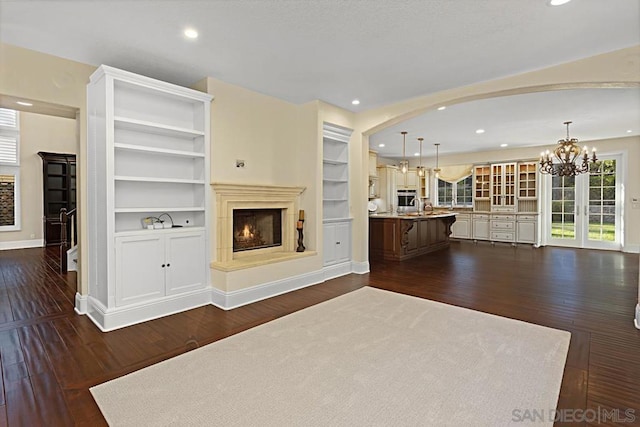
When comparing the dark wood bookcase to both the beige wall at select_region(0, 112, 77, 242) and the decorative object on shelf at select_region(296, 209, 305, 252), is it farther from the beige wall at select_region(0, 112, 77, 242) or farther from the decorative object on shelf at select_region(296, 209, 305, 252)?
the decorative object on shelf at select_region(296, 209, 305, 252)

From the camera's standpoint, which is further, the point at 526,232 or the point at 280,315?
the point at 526,232

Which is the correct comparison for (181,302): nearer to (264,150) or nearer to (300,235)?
(300,235)

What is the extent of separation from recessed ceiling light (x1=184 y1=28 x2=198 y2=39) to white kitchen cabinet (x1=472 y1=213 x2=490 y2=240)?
30.0 ft

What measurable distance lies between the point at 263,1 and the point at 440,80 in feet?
8.22

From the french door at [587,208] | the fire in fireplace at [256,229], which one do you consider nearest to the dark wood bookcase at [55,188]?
the fire in fireplace at [256,229]

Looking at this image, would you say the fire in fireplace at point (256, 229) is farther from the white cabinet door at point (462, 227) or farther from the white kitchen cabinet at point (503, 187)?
the white kitchen cabinet at point (503, 187)

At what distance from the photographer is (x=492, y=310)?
367 cm

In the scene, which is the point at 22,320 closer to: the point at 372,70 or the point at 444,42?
the point at 372,70

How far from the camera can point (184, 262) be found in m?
3.73

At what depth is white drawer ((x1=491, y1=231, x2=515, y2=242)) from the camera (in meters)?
9.08

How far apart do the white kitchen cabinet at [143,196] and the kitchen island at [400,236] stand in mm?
4144

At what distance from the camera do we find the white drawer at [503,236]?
9078 millimetres

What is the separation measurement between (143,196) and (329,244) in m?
2.80

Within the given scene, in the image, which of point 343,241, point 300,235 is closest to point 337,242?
point 343,241
